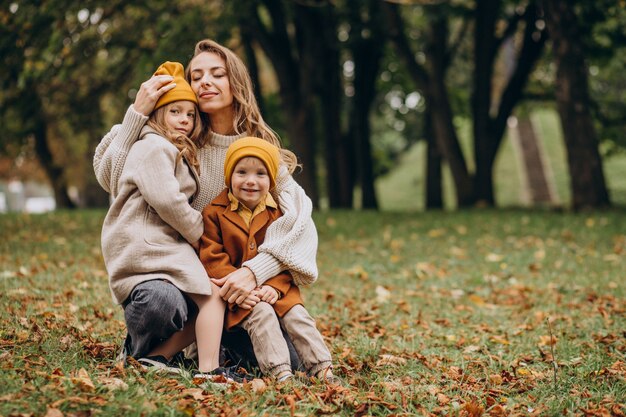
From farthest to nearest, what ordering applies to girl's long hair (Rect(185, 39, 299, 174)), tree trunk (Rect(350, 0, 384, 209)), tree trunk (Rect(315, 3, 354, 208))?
tree trunk (Rect(350, 0, 384, 209)) → tree trunk (Rect(315, 3, 354, 208)) → girl's long hair (Rect(185, 39, 299, 174))

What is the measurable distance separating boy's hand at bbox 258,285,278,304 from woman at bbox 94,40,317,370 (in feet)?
0.16

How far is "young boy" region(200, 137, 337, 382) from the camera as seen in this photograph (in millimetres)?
3596

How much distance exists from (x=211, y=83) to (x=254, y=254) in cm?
100

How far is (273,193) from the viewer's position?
395 cm

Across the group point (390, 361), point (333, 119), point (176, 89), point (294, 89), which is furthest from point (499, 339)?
point (333, 119)

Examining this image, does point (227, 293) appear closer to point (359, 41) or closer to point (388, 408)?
point (388, 408)

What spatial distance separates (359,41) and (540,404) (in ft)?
46.1

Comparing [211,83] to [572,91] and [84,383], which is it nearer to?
[84,383]

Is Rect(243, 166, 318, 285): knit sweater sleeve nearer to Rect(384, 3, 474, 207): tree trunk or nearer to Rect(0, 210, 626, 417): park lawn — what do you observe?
Rect(0, 210, 626, 417): park lawn

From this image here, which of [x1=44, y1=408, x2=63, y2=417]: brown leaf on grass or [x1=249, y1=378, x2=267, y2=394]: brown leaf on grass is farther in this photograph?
[x1=249, y1=378, x2=267, y2=394]: brown leaf on grass

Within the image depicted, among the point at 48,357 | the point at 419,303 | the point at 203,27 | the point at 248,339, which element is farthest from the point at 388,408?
the point at 203,27

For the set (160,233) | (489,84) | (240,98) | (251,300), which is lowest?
(251,300)

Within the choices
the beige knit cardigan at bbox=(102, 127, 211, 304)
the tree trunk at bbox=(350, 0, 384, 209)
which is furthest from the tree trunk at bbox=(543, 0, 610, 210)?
the beige knit cardigan at bbox=(102, 127, 211, 304)

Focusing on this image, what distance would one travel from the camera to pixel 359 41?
16.6m
